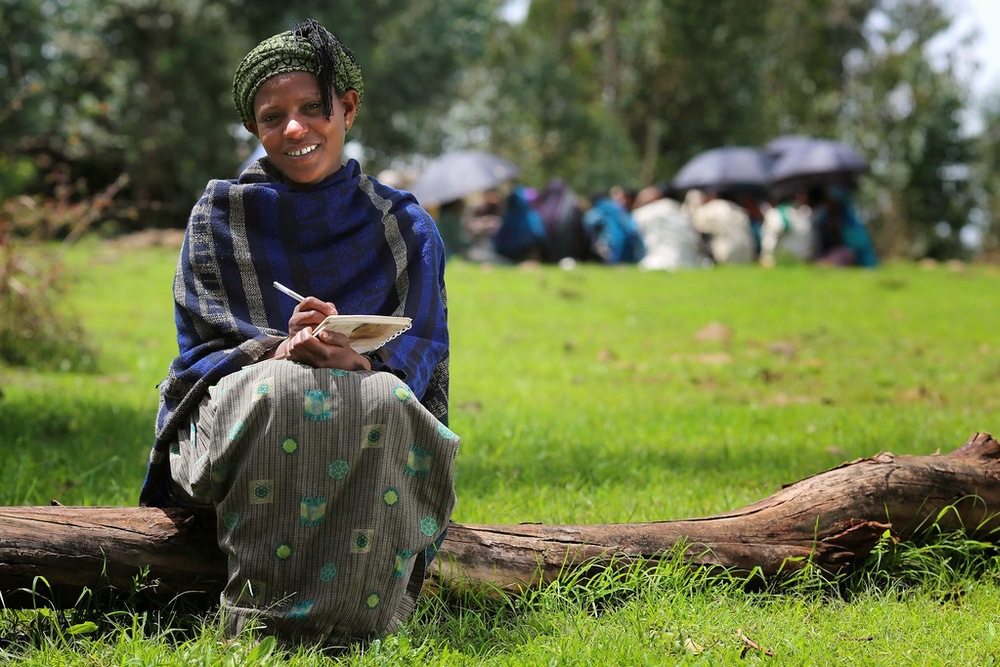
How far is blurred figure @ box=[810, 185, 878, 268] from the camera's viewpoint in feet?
57.2

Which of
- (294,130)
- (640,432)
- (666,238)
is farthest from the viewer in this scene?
(666,238)

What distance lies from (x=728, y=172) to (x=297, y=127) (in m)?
17.5

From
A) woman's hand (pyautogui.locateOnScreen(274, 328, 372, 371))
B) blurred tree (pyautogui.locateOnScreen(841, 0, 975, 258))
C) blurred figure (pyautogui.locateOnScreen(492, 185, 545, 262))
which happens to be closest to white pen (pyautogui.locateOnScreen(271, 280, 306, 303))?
woman's hand (pyautogui.locateOnScreen(274, 328, 372, 371))

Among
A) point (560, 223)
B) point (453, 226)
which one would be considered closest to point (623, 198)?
point (560, 223)

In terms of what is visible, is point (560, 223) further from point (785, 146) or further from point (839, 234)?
point (785, 146)

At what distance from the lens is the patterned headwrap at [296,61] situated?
3.26 meters

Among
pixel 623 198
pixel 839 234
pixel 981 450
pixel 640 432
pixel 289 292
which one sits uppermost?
pixel 623 198

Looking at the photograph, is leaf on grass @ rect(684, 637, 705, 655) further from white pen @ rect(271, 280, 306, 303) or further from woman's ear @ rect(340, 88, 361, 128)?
woman's ear @ rect(340, 88, 361, 128)

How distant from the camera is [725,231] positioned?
17859 mm

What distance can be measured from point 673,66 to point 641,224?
42.7 feet

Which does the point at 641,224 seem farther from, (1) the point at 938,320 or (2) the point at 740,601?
(2) the point at 740,601

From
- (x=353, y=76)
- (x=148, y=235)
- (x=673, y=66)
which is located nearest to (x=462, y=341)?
(x=353, y=76)

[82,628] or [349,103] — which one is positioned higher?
[349,103]

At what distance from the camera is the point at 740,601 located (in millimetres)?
3416
